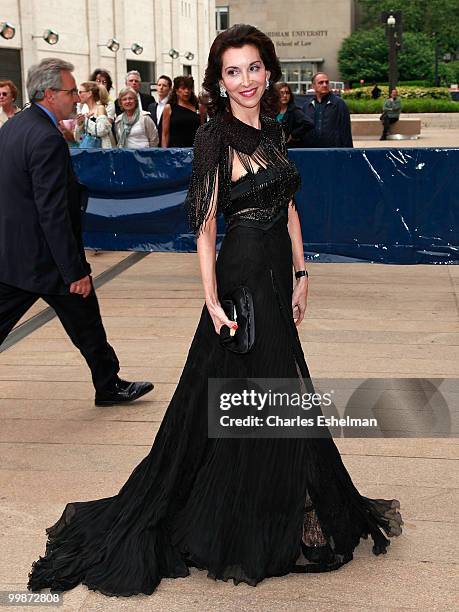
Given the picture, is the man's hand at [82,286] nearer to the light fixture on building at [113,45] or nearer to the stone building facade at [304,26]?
the light fixture on building at [113,45]

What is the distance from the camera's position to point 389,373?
6.93 m

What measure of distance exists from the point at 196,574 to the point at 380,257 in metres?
6.58

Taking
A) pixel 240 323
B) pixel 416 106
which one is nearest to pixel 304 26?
pixel 416 106

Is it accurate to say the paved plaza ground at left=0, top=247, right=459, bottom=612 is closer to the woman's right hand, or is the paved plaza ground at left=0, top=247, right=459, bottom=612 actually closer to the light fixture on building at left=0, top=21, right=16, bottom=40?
A: the woman's right hand

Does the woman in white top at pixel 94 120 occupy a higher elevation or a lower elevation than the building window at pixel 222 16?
lower

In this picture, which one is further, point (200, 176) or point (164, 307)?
point (164, 307)

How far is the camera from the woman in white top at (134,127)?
1215 centimetres

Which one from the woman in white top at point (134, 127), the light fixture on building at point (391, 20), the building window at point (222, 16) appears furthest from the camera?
the building window at point (222, 16)

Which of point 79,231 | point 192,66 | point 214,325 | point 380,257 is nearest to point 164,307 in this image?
point 380,257

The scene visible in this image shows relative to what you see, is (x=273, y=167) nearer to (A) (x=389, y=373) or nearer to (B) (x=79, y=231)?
(B) (x=79, y=231)

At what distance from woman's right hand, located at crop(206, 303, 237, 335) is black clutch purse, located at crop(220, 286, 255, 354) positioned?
2 centimetres

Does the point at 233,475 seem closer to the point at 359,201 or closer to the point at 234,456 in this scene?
the point at 234,456

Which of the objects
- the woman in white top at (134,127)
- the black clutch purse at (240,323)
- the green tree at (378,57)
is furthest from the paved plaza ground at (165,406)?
the green tree at (378,57)

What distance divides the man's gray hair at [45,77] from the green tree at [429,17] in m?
98.8
